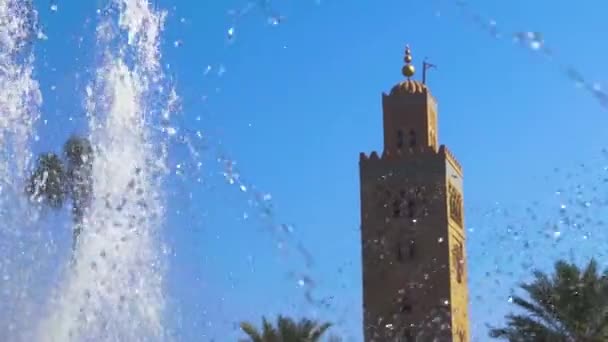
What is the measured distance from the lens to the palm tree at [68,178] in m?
27.1

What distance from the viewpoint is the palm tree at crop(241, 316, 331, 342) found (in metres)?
36.6

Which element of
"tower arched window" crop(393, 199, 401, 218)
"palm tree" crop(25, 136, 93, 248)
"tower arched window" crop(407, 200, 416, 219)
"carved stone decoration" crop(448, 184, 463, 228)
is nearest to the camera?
"palm tree" crop(25, 136, 93, 248)

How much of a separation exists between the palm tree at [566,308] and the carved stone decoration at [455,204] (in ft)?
60.2

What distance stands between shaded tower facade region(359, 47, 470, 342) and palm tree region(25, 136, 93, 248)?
1677 centimetres

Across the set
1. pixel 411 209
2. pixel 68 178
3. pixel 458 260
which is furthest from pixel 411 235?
pixel 68 178

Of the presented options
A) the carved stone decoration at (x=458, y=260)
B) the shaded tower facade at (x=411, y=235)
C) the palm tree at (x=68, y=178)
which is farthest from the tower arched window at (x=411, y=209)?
the palm tree at (x=68, y=178)

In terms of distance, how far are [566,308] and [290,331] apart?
11.7 m

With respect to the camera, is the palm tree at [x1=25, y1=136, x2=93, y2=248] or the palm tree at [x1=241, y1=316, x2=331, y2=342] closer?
the palm tree at [x1=25, y1=136, x2=93, y2=248]

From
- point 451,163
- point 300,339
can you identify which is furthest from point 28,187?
point 451,163

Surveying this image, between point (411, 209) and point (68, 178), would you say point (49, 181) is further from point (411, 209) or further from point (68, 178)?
point (411, 209)

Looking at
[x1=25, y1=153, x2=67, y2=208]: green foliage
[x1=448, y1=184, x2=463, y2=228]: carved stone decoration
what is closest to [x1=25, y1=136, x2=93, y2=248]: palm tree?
[x1=25, y1=153, x2=67, y2=208]: green foliage

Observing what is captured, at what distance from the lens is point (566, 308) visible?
27.6m

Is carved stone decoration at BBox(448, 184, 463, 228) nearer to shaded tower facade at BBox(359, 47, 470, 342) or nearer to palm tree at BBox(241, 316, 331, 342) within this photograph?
shaded tower facade at BBox(359, 47, 470, 342)

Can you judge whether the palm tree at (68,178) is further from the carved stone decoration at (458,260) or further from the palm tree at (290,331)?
the carved stone decoration at (458,260)
